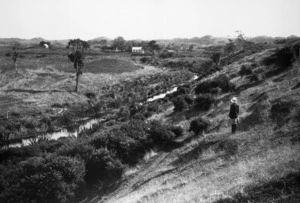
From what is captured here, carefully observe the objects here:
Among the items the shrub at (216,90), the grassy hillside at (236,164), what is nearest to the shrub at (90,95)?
the shrub at (216,90)

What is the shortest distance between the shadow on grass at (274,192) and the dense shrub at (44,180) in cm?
1052

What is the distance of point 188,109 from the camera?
3002 centimetres

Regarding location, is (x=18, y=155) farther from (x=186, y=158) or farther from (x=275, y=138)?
(x=275, y=138)

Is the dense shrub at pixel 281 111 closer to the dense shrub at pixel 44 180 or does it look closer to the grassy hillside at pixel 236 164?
the grassy hillside at pixel 236 164

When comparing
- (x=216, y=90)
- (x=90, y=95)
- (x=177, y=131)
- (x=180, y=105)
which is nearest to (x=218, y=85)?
(x=216, y=90)

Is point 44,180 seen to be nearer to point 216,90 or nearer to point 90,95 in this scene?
point 216,90

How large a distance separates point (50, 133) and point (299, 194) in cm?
3098

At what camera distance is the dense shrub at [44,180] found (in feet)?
50.7

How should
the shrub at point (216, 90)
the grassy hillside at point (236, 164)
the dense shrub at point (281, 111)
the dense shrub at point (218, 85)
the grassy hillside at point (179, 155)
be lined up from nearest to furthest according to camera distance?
the grassy hillside at point (236, 164)
the grassy hillside at point (179, 155)
the dense shrub at point (281, 111)
the shrub at point (216, 90)
the dense shrub at point (218, 85)

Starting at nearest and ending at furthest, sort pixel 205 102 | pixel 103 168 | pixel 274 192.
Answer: pixel 274 192
pixel 103 168
pixel 205 102

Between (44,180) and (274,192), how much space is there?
1324cm

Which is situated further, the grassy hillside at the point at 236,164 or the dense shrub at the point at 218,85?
the dense shrub at the point at 218,85

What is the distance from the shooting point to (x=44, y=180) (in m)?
16.2

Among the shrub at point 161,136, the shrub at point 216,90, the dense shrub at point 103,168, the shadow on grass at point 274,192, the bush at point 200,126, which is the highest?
the shrub at point 216,90
